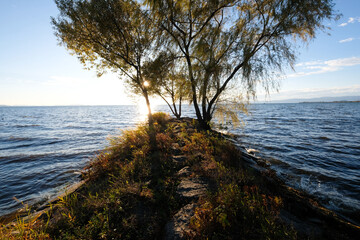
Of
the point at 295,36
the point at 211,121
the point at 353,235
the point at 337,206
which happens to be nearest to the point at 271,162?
the point at 337,206

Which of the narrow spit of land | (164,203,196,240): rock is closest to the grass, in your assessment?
the narrow spit of land

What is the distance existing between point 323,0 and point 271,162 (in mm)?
8701

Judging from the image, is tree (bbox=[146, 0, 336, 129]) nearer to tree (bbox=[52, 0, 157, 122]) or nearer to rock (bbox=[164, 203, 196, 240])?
tree (bbox=[52, 0, 157, 122])

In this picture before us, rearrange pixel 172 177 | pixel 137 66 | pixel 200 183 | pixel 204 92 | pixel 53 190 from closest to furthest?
pixel 200 183
pixel 172 177
pixel 53 190
pixel 204 92
pixel 137 66

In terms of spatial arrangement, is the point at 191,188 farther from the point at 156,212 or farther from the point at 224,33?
the point at 224,33

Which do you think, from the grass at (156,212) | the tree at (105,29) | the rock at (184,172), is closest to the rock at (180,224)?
the grass at (156,212)

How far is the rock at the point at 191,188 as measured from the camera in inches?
155

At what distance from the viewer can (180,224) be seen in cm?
309

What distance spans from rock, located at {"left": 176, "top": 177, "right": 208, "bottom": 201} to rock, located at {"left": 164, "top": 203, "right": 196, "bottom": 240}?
1.05ft

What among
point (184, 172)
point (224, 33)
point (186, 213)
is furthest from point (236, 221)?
point (224, 33)

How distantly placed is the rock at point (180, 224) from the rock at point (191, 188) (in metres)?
0.32

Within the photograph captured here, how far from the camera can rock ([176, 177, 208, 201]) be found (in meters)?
3.93

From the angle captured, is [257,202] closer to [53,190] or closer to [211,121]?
[53,190]

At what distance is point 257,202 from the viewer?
3297mm
